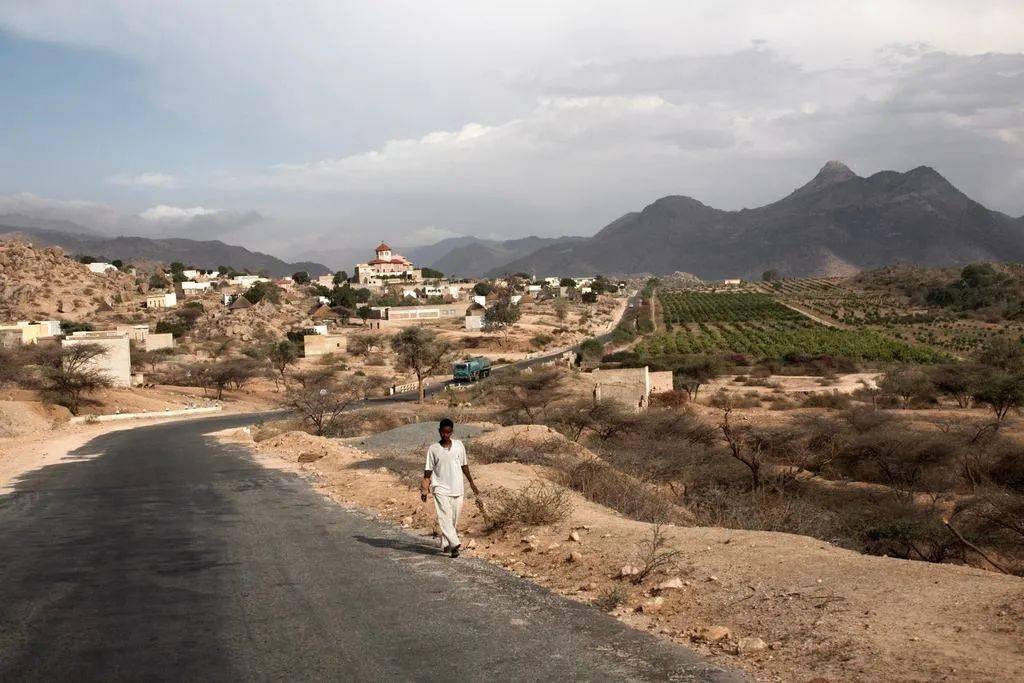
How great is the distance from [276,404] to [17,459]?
32184 mm

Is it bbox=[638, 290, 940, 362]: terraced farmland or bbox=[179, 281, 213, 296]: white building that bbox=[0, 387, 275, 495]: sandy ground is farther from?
bbox=[179, 281, 213, 296]: white building

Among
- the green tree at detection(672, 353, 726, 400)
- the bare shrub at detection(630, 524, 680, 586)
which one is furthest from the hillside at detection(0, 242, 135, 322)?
the bare shrub at detection(630, 524, 680, 586)

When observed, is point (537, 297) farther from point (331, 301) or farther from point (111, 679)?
point (111, 679)

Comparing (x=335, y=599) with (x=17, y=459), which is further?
(x=17, y=459)

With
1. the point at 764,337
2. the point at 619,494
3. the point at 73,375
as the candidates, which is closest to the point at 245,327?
the point at 73,375

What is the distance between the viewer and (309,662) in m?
6.40

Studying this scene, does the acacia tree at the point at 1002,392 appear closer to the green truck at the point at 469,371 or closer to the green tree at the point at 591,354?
the green tree at the point at 591,354

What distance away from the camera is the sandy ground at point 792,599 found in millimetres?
6309

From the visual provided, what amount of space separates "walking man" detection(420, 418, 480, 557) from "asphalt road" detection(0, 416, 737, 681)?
1.14ft

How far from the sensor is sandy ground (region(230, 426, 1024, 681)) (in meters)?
6.31

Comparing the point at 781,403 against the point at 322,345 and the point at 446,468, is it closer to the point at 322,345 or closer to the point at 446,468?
the point at 446,468

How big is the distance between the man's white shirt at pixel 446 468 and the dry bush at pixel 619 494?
4046 mm

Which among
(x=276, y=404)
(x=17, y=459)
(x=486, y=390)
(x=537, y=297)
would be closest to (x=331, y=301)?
(x=537, y=297)

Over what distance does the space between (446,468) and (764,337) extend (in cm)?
8130
